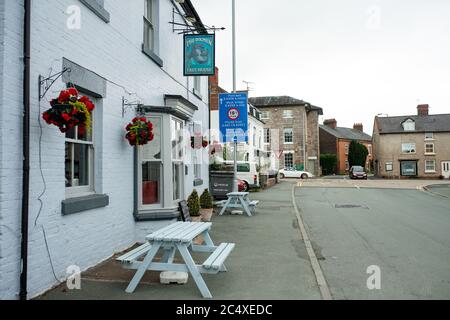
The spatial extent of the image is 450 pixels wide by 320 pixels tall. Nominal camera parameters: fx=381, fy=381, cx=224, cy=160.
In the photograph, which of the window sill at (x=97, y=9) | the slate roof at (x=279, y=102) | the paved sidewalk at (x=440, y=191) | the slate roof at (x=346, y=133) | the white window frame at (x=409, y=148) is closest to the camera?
the window sill at (x=97, y=9)

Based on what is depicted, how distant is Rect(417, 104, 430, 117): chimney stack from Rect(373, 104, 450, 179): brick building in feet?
5.02

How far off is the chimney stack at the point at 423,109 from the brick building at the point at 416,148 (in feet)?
5.02

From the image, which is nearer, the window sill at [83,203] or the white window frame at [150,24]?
the window sill at [83,203]

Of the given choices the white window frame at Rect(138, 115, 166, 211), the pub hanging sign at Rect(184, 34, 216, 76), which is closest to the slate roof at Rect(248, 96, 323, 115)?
the pub hanging sign at Rect(184, 34, 216, 76)

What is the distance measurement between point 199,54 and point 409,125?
4727cm

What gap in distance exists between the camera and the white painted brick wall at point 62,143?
4180 millimetres

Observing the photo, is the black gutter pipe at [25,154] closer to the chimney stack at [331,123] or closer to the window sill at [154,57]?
the window sill at [154,57]

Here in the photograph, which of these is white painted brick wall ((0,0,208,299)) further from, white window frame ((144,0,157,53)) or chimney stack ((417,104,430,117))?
chimney stack ((417,104,430,117))

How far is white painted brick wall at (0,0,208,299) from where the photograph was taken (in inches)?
165

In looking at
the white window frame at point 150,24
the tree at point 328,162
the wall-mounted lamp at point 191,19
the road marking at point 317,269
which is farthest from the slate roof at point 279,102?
the white window frame at point 150,24

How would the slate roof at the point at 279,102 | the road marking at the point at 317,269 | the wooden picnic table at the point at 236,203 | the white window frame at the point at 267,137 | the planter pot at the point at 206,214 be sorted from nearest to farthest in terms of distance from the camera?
the road marking at the point at 317,269 < the planter pot at the point at 206,214 < the wooden picnic table at the point at 236,203 < the slate roof at the point at 279,102 < the white window frame at the point at 267,137

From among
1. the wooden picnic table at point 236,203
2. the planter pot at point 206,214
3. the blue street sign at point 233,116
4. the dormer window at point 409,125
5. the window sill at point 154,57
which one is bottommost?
the planter pot at point 206,214

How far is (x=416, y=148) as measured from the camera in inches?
1924

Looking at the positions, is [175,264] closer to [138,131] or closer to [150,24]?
[138,131]
